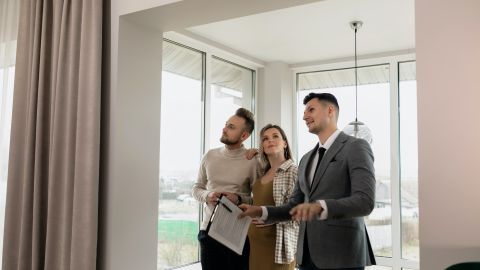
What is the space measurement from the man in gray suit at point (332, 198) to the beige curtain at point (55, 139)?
1.03 m

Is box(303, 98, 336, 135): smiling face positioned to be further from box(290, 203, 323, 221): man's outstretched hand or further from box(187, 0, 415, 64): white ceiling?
box(187, 0, 415, 64): white ceiling

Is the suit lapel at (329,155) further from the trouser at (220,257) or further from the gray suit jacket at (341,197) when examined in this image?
the trouser at (220,257)

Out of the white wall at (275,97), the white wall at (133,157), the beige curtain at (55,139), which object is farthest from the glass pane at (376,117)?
the beige curtain at (55,139)

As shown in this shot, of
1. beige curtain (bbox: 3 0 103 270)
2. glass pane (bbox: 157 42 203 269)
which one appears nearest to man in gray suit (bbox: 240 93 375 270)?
beige curtain (bbox: 3 0 103 270)

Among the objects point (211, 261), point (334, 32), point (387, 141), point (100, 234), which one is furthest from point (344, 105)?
point (100, 234)

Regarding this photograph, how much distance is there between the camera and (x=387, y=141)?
15.9 ft

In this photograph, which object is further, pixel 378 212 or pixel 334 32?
pixel 378 212

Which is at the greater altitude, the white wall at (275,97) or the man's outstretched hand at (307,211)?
the white wall at (275,97)

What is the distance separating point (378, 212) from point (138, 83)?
3.27 meters

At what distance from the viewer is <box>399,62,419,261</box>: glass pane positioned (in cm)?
464

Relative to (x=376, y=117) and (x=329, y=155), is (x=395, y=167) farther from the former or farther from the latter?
(x=329, y=155)

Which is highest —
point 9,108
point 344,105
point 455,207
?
point 344,105

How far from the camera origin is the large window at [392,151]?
467cm

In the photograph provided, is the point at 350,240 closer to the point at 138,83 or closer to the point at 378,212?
the point at 138,83
